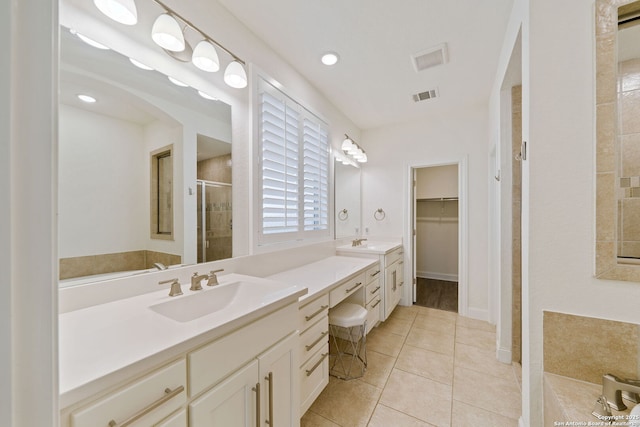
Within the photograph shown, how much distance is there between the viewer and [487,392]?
1.71 meters

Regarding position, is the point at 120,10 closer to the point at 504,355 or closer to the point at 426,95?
the point at 426,95

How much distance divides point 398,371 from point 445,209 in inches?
132

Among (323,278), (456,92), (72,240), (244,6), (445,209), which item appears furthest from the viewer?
(445,209)

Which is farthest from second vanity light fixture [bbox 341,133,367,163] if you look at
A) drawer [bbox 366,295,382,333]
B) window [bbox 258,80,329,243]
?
drawer [bbox 366,295,382,333]

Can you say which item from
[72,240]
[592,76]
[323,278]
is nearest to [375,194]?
[323,278]

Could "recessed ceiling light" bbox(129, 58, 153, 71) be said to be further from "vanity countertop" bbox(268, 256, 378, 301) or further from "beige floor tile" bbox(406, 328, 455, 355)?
"beige floor tile" bbox(406, 328, 455, 355)

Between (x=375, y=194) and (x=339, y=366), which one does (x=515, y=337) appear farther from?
(x=375, y=194)

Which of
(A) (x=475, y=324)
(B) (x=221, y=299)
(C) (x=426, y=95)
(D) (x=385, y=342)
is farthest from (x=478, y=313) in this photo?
(B) (x=221, y=299)

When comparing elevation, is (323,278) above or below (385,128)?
below

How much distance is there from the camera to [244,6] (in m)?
1.55

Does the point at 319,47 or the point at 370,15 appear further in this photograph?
the point at 319,47

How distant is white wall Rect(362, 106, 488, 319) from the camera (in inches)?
114

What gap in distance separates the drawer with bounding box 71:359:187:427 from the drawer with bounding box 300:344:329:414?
2.49ft

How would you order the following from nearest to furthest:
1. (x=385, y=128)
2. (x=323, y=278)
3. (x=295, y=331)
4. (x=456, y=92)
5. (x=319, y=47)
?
(x=295, y=331) → (x=323, y=278) → (x=319, y=47) → (x=456, y=92) → (x=385, y=128)
